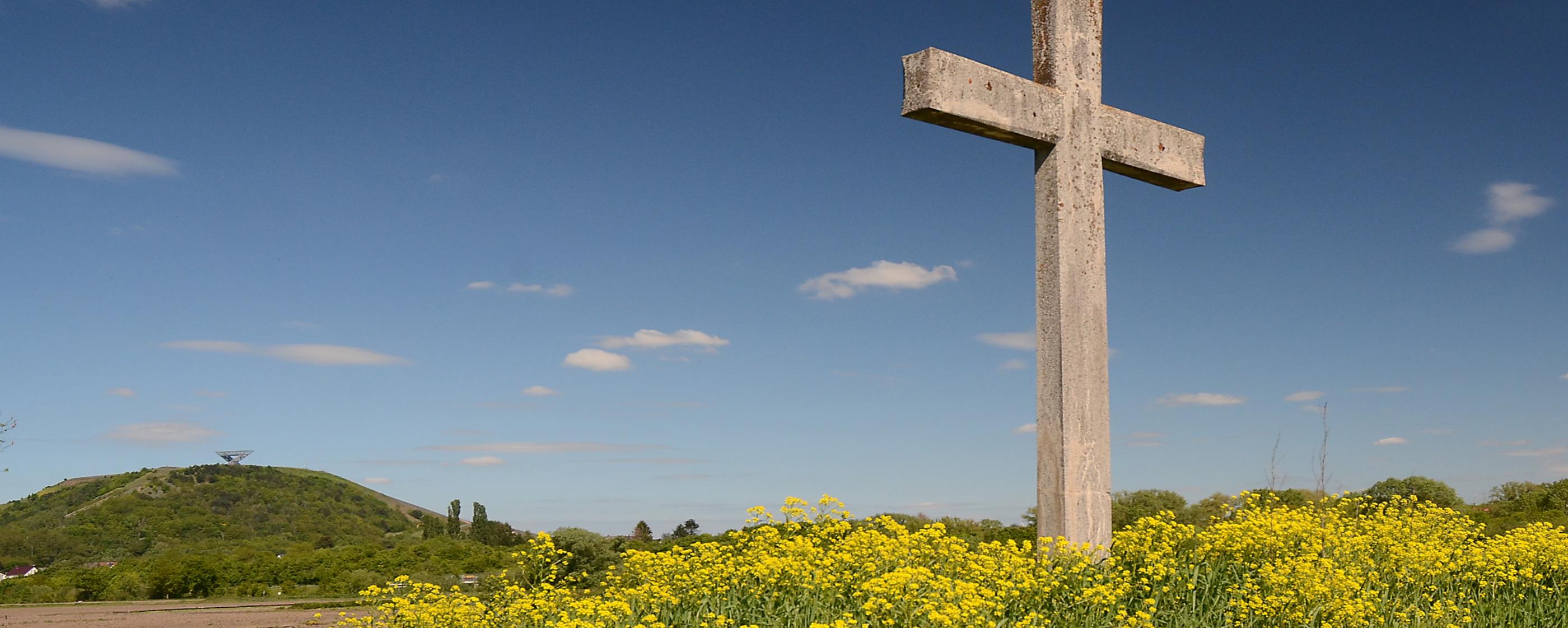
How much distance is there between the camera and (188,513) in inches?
4102

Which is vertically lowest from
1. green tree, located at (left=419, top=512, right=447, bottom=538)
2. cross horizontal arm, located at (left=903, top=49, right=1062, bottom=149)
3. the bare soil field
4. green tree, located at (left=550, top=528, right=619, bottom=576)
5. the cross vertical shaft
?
the bare soil field

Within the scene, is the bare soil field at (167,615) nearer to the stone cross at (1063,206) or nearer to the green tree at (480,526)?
the green tree at (480,526)

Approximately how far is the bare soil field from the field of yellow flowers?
19704mm

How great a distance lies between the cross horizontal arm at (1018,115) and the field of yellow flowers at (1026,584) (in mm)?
2407

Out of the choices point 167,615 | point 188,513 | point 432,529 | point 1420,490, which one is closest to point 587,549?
point 1420,490

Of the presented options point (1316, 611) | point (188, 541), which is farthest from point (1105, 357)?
point (188, 541)

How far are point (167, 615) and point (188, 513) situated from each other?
3069 inches

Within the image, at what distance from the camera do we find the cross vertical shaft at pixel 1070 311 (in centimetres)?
697

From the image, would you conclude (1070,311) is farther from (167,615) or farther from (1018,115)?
(167,615)

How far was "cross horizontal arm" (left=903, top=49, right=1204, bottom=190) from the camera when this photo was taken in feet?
22.3

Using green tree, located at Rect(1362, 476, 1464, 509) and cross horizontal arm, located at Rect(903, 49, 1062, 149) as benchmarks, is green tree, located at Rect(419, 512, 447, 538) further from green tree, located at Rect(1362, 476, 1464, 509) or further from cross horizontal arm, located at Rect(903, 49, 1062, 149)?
cross horizontal arm, located at Rect(903, 49, 1062, 149)

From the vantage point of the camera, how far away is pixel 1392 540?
8039 millimetres

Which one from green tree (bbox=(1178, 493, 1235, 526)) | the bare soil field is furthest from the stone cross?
the bare soil field

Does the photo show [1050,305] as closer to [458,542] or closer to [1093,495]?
[1093,495]
